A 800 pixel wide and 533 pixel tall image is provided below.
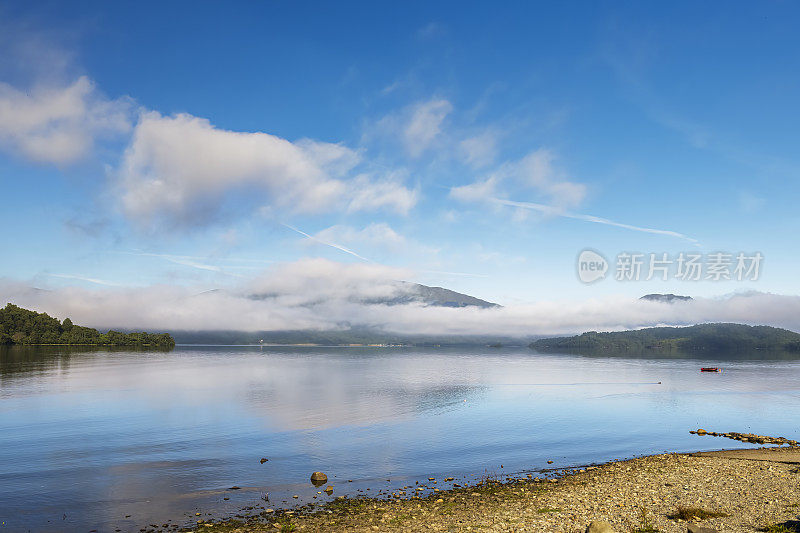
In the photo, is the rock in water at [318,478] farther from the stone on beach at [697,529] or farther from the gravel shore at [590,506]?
the stone on beach at [697,529]

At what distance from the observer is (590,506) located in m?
32.4

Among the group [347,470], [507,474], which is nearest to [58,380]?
[347,470]

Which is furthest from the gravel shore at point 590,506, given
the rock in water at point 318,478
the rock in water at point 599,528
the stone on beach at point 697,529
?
the rock in water at point 318,478

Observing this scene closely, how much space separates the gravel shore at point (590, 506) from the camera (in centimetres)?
2911

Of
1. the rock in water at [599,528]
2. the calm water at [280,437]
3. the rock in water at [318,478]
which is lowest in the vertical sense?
the calm water at [280,437]

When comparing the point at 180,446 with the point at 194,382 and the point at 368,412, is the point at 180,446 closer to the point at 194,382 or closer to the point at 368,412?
the point at 368,412

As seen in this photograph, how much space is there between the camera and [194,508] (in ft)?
117

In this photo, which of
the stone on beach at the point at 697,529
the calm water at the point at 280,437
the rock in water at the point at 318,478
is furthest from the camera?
the rock in water at the point at 318,478

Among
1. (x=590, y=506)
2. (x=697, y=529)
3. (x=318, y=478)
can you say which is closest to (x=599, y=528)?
(x=697, y=529)

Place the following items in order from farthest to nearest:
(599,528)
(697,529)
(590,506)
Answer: (590,506), (697,529), (599,528)

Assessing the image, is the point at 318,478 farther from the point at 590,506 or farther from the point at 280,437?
the point at 280,437

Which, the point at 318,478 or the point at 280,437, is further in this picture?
the point at 280,437

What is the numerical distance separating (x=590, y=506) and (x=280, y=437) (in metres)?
42.4

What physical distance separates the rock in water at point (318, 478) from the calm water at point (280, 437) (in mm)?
737
